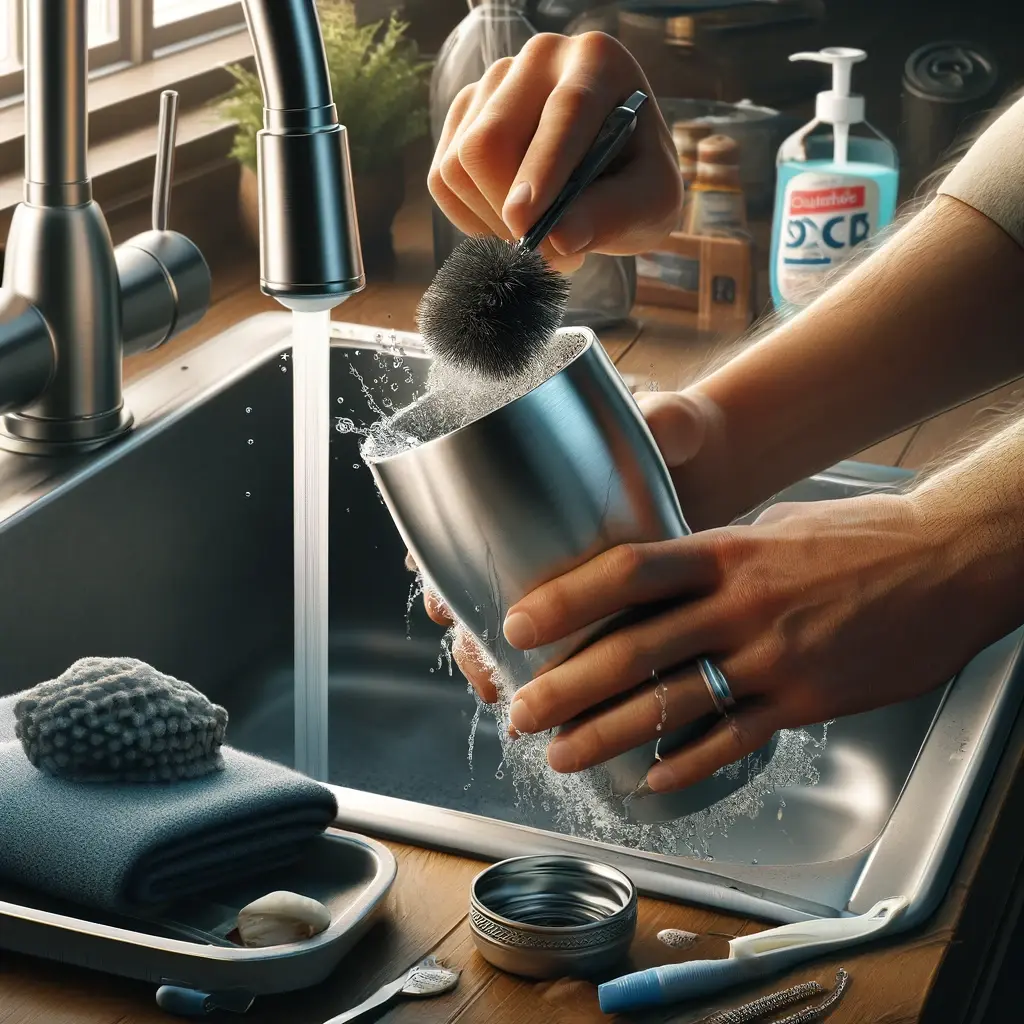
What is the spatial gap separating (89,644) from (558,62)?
0.43 meters

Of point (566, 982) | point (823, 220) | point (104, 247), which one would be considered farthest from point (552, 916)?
point (823, 220)

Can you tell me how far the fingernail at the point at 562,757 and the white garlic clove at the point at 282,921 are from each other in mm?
101

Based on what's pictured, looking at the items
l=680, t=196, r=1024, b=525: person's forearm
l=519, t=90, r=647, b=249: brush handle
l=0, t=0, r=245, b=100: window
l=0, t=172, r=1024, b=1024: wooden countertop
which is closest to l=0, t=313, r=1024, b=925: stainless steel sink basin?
l=0, t=172, r=1024, b=1024: wooden countertop

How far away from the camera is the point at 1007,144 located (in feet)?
2.54

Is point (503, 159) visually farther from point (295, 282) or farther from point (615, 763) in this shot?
point (615, 763)

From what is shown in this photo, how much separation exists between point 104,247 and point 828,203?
570 mm

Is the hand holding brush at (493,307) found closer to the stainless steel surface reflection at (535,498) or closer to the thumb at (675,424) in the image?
the stainless steel surface reflection at (535,498)

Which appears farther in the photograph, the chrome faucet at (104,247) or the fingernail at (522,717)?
the chrome faucet at (104,247)

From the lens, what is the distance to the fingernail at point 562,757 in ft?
1.82

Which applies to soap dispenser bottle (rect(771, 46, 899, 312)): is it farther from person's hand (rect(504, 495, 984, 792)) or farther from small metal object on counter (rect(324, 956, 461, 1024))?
small metal object on counter (rect(324, 956, 461, 1024))

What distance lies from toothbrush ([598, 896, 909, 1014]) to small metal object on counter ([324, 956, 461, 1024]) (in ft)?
0.18

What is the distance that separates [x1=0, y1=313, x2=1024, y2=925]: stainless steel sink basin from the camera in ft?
2.16

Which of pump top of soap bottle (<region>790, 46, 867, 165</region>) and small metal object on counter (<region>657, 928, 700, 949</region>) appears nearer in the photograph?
small metal object on counter (<region>657, 928, 700, 949</region>)

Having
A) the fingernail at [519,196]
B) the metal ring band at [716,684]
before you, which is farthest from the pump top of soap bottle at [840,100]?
the metal ring band at [716,684]
